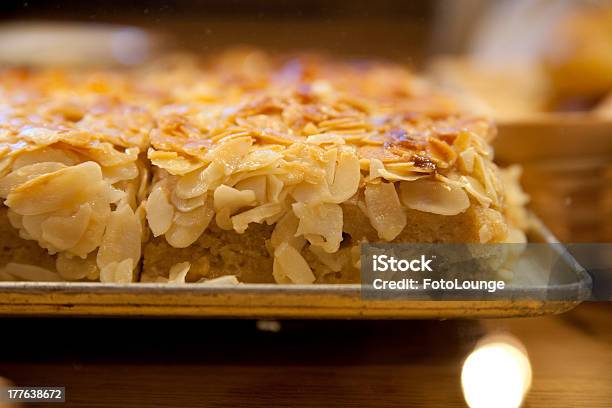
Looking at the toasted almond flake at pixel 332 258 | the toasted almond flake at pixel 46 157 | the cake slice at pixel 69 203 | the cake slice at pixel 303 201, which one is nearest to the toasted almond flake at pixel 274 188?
the cake slice at pixel 303 201

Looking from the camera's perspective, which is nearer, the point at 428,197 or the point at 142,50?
the point at 428,197

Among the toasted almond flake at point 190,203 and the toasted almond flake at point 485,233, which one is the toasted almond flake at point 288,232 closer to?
the toasted almond flake at point 190,203

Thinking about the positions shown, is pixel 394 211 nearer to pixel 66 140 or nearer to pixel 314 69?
pixel 66 140

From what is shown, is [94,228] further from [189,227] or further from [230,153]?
[230,153]

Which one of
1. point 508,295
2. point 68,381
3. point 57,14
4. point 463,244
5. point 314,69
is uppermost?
point 57,14

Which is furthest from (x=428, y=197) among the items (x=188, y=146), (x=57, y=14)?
(x=57, y=14)

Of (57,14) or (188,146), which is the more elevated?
(57,14)

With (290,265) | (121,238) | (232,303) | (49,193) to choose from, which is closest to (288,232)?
(290,265)
